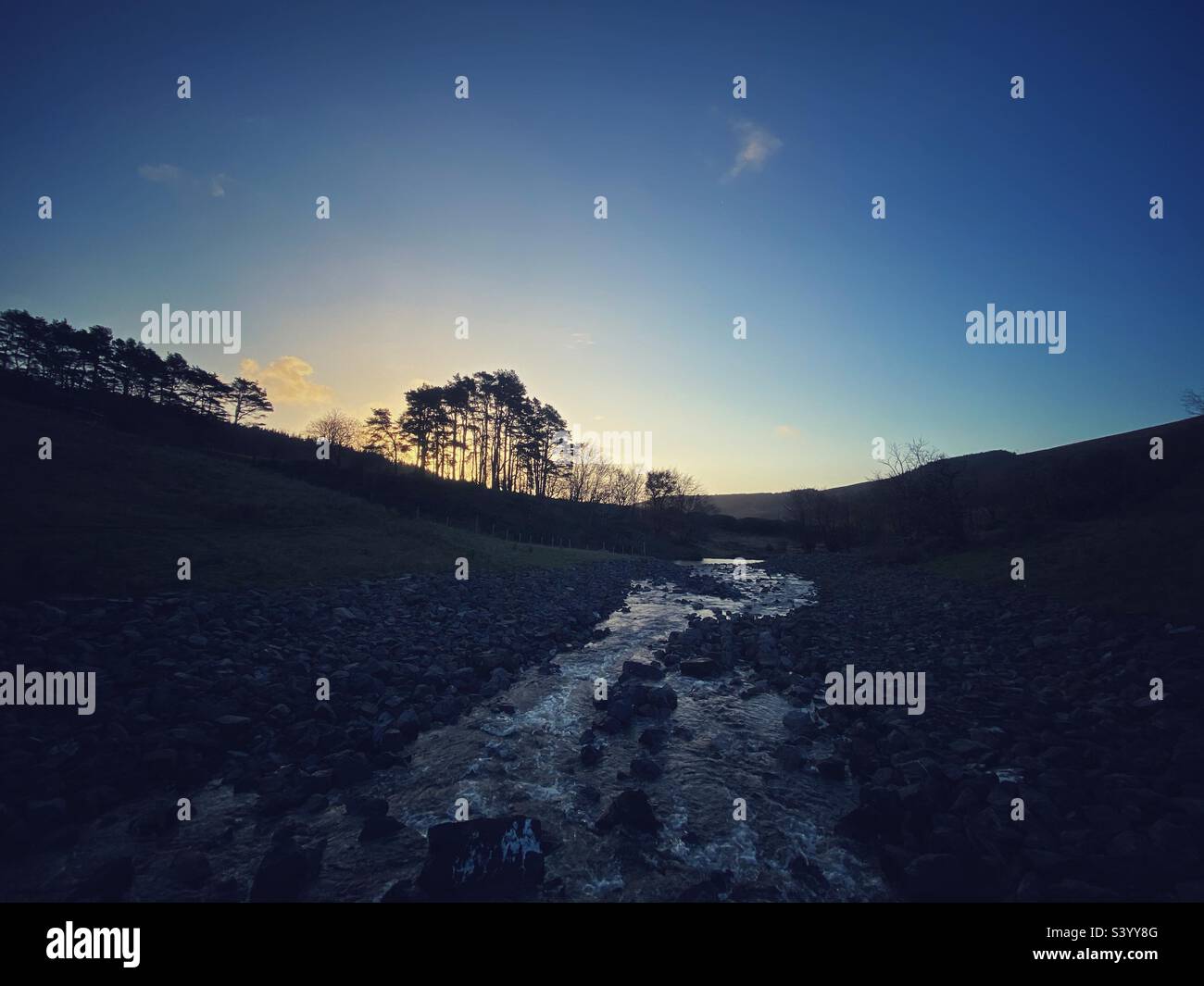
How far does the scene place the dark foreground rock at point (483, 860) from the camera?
5.64 metres

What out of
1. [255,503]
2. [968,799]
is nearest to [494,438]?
[255,503]

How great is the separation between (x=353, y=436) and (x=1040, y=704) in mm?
93827

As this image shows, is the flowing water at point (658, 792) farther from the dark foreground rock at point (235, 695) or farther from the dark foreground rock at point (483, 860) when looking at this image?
the dark foreground rock at point (235, 695)

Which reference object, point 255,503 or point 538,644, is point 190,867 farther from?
point 255,503

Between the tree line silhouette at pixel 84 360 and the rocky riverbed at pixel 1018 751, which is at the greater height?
the tree line silhouette at pixel 84 360

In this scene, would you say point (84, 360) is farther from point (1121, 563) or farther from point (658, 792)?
point (1121, 563)

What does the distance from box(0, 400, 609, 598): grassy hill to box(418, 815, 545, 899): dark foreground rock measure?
56.1ft

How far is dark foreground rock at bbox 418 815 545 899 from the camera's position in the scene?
18.5ft

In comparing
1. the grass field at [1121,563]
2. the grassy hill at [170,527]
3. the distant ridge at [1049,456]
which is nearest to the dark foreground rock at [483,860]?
the grassy hill at [170,527]

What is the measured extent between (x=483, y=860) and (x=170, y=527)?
97.8 ft

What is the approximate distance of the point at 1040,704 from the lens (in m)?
9.68

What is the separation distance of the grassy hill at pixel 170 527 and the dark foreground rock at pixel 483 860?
1710 cm

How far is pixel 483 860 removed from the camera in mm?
5902

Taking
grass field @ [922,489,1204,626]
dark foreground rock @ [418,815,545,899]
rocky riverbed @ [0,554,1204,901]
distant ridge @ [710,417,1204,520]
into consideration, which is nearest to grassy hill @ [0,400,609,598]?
rocky riverbed @ [0,554,1204,901]
